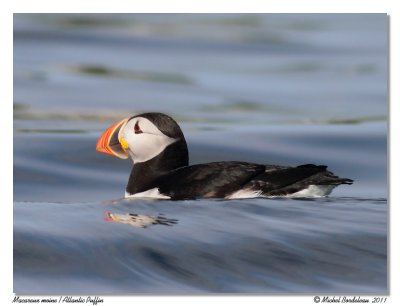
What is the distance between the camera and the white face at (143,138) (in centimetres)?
875

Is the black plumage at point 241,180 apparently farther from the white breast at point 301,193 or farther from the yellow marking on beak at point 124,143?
the yellow marking on beak at point 124,143

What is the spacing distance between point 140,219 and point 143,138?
86 cm

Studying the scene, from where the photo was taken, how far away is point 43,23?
14.1m

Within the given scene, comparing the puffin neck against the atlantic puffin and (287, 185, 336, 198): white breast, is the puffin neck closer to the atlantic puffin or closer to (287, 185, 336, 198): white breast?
the atlantic puffin

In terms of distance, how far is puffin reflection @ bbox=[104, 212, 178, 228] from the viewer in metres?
8.01

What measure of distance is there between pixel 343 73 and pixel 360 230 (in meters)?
7.13

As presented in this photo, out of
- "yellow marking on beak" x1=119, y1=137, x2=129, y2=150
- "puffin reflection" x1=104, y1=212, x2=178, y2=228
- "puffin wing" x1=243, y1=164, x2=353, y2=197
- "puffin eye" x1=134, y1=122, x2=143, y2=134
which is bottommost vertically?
"puffin reflection" x1=104, y1=212, x2=178, y2=228

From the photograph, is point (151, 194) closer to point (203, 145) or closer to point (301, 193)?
point (301, 193)

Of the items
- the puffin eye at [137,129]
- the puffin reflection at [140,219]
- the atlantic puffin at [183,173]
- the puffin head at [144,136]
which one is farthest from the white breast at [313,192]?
the puffin eye at [137,129]

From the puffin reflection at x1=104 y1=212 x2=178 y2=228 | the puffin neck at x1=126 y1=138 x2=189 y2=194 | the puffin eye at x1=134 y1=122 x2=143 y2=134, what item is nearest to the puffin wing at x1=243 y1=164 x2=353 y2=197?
the puffin reflection at x1=104 y1=212 x2=178 y2=228

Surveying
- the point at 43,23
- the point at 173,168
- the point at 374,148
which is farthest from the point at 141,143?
the point at 43,23

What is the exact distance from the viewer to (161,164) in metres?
8.81

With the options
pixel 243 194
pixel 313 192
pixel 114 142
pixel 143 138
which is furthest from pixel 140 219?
pixel 313 192

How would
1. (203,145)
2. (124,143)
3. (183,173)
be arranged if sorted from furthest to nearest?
1. (203,145)
2. (124,143)
3. (183,173)
